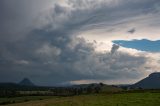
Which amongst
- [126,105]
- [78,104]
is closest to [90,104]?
[78,104]

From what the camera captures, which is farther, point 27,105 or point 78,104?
point 27,105

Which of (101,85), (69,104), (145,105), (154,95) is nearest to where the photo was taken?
(145,105)

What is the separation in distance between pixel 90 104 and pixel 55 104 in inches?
380

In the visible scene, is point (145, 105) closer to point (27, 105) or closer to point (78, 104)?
point (78, 104)

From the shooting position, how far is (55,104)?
286ft

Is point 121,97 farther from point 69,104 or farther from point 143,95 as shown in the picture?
point 69,104

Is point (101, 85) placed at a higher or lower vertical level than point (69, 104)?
higher

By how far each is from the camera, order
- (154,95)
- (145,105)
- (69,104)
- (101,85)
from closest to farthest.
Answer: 1. (145,105)
2. (69,104)
3. (154,95)
4. (101,85)

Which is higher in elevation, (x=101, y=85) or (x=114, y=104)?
(x=101, y=85)

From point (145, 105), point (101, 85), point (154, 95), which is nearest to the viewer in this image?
point (145, 105)

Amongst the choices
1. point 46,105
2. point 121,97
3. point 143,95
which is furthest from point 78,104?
point 143,95

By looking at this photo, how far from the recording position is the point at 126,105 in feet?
265

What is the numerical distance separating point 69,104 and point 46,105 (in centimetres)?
608

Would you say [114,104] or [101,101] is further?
[101,101]
